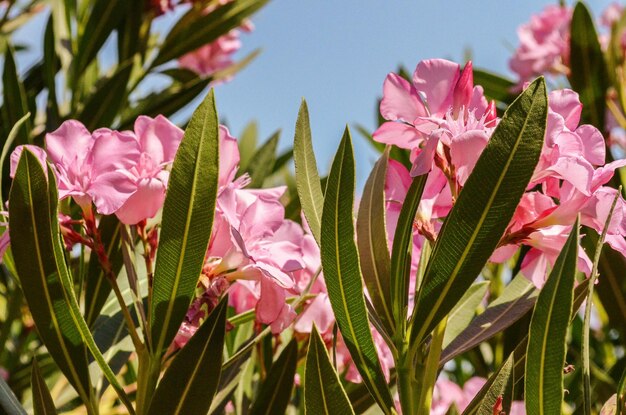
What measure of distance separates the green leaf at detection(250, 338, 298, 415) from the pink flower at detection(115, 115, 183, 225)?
241mm

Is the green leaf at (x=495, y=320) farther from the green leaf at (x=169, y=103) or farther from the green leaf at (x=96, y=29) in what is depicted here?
the green leaf at (x=96, y=29)

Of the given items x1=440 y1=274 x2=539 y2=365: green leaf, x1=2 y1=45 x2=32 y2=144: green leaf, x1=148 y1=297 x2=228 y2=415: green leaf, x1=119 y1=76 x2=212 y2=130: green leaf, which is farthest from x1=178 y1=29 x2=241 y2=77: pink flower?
x1=148 y1=297 x2=228 y2=415: green leaf

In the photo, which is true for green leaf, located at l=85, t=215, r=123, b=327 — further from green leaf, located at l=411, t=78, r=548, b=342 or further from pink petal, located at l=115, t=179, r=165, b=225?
green leaf, located at l=411, t=78, r=548, b=342

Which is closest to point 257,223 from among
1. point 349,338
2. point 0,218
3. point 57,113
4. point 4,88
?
point 349,338

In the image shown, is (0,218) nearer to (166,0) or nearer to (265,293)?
(265,293)

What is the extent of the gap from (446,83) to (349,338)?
299mm

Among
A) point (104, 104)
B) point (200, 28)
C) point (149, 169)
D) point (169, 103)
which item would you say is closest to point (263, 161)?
point (169, 103)

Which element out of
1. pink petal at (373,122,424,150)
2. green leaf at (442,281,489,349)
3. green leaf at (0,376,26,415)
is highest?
pink petal at (373,122,424,150)

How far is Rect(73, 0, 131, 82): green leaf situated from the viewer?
170cm

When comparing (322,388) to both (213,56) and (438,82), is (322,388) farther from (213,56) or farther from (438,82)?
(213,56)

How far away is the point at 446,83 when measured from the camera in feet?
2.72

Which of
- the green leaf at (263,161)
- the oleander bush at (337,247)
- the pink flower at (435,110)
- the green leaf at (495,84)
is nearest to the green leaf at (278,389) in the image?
the oleander bush at (337,247)

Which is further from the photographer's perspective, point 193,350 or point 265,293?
point 265,293

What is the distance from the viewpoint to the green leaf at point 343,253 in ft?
2.27
